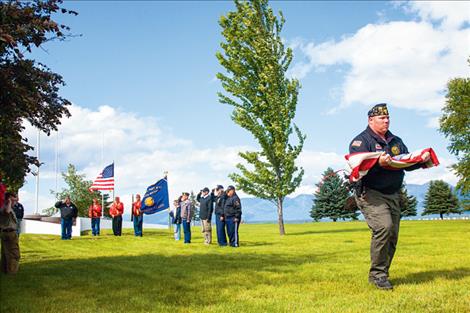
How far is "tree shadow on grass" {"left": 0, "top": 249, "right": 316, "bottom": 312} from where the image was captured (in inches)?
260

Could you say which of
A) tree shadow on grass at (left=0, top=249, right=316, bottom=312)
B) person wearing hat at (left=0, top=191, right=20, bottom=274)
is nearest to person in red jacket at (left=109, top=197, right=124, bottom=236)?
tree shadow on grass at (left=0, top=249, right=316, bottom=312)

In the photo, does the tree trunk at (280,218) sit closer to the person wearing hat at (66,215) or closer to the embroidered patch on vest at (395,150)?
the person wearing hat at (66,215)

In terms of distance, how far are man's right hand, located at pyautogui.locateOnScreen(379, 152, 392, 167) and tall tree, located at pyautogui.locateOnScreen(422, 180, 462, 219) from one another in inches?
3149

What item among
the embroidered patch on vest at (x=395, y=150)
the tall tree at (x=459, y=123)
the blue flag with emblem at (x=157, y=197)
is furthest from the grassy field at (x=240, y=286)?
the tall tree at (x=459, y=123)

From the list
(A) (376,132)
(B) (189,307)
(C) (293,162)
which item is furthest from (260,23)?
(B) (189,307)

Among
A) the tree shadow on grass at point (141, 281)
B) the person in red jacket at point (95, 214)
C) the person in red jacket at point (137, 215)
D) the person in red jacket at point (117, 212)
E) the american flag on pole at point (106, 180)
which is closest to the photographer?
the tree shadow on grass at point (141, 281)

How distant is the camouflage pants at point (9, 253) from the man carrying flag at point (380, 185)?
7573 mm

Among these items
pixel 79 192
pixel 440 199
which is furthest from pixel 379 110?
pixel 440 199

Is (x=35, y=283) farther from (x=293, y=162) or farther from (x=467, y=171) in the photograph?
(x=467, y=171)

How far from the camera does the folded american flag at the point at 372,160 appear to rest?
6.98 m

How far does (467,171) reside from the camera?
134 ft

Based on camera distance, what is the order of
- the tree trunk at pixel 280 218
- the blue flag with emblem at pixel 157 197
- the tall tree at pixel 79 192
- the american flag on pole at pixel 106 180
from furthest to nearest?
1. the tall tree at pixel 79 192
2. the american flag on pole at pixel 106 180
3. the tree trunk at pixel 280 218
4. the blue flag with emblem at pixel 157 197

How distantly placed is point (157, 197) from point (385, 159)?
74.7 ft

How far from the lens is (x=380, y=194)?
7.29 m
